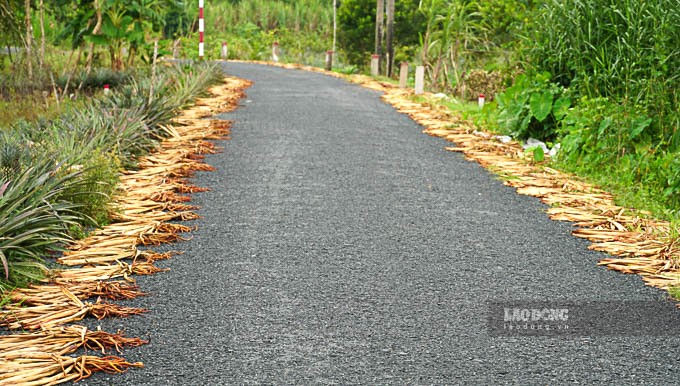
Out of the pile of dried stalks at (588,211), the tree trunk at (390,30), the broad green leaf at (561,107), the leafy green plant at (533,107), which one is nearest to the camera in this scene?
the pile of dried stalks at (588,211)

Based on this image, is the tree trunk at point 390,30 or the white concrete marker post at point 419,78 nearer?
the white concrete marker post at point 419,78

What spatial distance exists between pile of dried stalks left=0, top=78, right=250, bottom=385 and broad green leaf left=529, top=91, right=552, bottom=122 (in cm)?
385

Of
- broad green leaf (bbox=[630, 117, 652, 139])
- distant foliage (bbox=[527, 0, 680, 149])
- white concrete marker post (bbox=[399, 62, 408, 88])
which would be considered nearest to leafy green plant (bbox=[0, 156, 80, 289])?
broad green leaf (bbox=[630, 117, 652, 139])

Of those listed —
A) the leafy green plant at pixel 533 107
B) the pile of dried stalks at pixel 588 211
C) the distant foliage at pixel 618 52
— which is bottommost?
the pile of dried stalks at pixel 588 211

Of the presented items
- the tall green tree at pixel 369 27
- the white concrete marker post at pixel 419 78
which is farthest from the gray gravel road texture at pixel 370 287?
the tall green tree at pixel 369 27

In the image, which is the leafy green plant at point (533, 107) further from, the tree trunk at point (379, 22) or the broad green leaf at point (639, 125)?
the tree trunk at point (379, 22)

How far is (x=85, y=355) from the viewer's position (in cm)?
351

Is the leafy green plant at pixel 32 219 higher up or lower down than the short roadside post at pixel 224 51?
lower down

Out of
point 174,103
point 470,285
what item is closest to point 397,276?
point 470,285

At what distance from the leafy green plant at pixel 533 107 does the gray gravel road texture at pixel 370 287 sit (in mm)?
1855

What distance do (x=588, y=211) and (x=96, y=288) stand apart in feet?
12.5

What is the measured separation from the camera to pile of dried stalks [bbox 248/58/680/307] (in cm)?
500

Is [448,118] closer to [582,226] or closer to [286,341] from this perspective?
[582,226]

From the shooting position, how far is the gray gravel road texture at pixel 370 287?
3.45 metres
